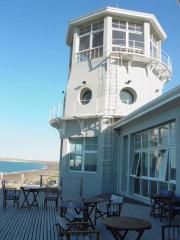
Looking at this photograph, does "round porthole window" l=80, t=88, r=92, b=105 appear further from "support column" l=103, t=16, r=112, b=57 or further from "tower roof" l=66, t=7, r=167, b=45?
"tower roof" l=66, t=7, r=167, b=45

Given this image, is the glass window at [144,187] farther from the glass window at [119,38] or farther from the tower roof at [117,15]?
the tower roof at [117,15]

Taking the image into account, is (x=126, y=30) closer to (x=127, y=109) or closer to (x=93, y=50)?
(x=93, y=50)

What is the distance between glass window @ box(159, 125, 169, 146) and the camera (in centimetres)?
1061

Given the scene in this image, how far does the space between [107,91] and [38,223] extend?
9.63 meters

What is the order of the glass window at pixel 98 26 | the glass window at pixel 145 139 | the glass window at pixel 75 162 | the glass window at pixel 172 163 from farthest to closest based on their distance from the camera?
the glass window at pixel 98 26
the glass window at pixel 75 162
the glass window at pixel 145 139
the glass window at pixel 172 163

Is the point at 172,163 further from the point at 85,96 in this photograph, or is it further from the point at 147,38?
the point at 147,38

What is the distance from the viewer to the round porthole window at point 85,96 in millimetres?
17406

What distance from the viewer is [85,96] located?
17.7 meters

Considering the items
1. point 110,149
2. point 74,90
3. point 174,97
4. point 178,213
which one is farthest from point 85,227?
point 74,90

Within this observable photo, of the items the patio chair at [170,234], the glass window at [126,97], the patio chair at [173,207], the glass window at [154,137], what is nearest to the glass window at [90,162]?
the glass window at [126,97]

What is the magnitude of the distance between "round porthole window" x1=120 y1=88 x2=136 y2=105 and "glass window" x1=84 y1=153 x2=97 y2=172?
11.2ft

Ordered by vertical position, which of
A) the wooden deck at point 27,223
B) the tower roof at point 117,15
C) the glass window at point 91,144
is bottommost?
the wooden deck at point 27,223

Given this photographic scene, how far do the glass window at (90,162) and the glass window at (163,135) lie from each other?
227 inches

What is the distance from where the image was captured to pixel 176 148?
953 cm
